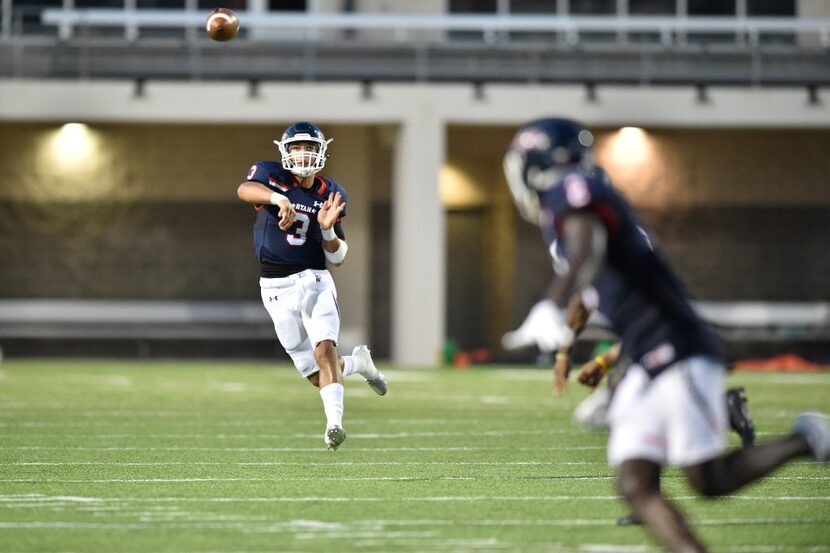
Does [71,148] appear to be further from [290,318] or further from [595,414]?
[595,414]

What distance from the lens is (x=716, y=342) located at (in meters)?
5.23

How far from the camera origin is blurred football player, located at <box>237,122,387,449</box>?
968 centimetres

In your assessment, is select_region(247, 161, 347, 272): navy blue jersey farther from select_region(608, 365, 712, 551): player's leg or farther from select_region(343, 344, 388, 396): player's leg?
select_region(608, 365, 712, 551): player's leg

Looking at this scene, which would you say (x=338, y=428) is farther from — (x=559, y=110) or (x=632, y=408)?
(x=559, y=110)

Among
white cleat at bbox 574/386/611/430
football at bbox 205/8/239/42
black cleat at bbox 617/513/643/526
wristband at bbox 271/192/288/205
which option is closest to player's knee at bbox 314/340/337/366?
wristband at bbox 271/192/288/205

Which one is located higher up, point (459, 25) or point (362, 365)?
point (459, 25)

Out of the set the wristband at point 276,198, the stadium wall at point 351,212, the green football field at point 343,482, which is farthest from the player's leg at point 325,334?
the stadium wall at point 351,212

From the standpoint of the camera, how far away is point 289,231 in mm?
9883

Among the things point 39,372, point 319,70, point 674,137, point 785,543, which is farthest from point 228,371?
point 785,543

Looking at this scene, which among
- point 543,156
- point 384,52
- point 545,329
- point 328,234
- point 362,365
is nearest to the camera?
point 545,329

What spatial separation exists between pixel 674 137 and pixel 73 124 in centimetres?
1073

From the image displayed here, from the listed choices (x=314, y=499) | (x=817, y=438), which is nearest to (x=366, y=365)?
(x=314, y=499)

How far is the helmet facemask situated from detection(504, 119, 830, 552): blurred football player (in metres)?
4.50

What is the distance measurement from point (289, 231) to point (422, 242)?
534 inches
